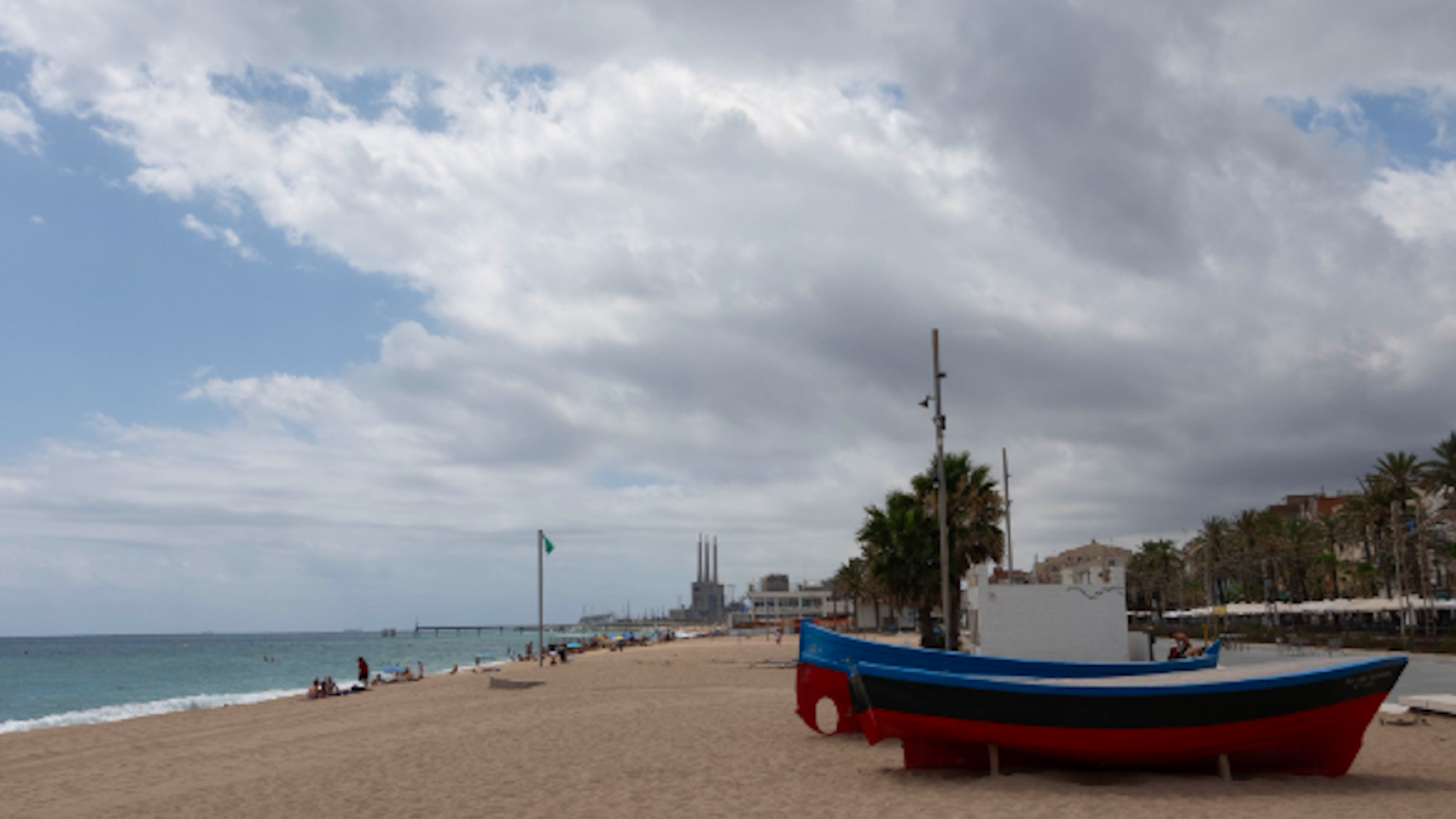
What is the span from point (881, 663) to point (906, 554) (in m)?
19.9

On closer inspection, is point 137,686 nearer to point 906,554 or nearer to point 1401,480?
point 906,554

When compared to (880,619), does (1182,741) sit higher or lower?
higher

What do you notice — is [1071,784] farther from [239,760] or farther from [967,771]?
[239,760]

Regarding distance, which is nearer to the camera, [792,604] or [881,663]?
[881,663]

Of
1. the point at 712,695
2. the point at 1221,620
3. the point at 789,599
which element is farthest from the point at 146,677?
the point at 789,599

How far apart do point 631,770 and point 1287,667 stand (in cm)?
865

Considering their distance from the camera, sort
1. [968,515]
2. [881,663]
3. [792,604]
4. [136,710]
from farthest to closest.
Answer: [792,604] < [136,710] < [968,515] < [881,663]

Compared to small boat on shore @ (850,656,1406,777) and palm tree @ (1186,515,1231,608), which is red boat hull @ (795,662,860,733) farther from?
palm tree @ (1186,515,1231,608)

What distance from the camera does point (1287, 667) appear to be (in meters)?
11.9

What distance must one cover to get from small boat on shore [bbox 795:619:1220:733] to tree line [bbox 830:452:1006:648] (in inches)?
632

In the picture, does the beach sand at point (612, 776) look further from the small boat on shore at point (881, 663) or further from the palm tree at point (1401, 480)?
the palm tree at point (1401, 480)

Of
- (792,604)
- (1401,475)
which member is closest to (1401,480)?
(1401,475)

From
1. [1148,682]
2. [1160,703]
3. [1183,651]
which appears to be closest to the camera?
[1160,703]

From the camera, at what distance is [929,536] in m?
33.3
